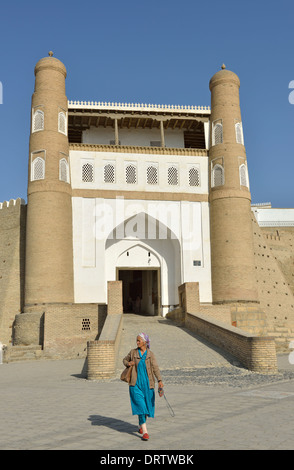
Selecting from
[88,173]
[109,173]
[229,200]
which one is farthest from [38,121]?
[229,200]

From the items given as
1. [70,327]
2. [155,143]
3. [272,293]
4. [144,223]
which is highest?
[155,143]

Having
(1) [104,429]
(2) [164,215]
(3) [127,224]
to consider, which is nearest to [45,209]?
(3) [127,224]

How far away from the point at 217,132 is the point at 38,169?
8361mm

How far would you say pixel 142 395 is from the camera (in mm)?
5188

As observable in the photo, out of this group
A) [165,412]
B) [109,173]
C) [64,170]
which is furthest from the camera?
[109,173]

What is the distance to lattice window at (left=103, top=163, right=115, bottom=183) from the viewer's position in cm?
2216

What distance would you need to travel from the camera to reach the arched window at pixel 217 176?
73.4ft

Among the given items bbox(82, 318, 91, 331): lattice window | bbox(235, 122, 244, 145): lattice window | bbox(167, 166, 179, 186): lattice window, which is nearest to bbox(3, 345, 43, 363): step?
bbox(82, 318, 91, 331): lattice window

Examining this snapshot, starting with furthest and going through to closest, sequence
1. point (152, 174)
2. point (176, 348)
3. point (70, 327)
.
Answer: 1. point (152, 174)
2. point (70, 327)
3. point (176, 348)

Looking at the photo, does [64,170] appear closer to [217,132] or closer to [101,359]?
[217,132]

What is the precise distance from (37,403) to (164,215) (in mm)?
15578

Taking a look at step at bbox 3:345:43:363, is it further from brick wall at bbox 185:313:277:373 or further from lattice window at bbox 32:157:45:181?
lattice window at bbox 32:157:45:181

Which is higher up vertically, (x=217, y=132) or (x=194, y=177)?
(x=217, y=132)

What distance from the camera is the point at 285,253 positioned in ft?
99.9
